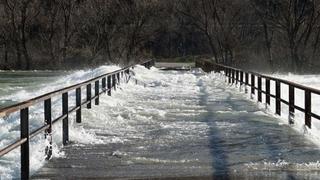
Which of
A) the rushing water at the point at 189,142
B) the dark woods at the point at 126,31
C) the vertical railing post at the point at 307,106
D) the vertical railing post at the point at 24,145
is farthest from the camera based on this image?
the dark woods at the point at 126,31

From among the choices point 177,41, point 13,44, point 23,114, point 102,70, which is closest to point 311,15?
point 102,70

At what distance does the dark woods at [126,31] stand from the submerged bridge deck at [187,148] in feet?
190

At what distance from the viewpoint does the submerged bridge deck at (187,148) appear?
9.83 metres

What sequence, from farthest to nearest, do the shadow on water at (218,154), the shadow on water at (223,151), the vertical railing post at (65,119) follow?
the vertical railing post at (65,119) < the shadow on water at (218,154) < the shadow on water at (223,151)

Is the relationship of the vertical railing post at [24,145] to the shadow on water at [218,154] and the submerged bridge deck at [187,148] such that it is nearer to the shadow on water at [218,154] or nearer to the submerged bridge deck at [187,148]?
the submerged bridge deck at [187,148]

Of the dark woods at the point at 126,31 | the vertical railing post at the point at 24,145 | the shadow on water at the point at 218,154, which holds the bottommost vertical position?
the shadow on water at the point at 218,154

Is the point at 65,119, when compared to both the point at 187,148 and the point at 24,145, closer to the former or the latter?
the point at 187,148

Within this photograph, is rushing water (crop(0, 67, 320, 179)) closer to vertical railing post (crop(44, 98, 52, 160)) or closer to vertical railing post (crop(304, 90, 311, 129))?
vertical railing post (crop(44, 98, 52, 160))

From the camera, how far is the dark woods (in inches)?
3059

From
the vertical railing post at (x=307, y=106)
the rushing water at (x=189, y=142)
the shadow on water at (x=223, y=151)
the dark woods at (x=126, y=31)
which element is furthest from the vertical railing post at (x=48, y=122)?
the dark woods at (x=126, y=31)

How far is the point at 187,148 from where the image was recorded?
1216 centimetres

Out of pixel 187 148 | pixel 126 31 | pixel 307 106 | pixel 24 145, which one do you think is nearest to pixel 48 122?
pixel 24 145

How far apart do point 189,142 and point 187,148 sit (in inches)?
28.8

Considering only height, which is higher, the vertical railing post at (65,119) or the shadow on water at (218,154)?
the vertical railing post at (65,119)
